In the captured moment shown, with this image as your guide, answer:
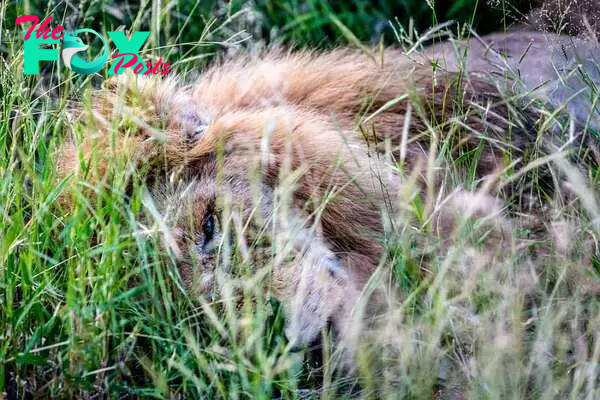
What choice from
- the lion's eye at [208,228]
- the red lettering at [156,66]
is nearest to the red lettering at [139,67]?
the red lettering at [156,66]

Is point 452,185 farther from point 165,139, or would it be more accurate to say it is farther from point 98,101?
point 98,101

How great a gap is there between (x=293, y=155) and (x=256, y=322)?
1.25 metres

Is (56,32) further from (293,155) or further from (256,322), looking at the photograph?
(256,322)

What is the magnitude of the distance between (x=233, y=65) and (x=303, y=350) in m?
1.95

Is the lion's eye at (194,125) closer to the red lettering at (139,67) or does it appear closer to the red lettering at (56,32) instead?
the red lettering at (139,67)

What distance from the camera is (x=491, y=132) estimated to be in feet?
13.5

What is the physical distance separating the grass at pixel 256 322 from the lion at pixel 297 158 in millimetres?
115

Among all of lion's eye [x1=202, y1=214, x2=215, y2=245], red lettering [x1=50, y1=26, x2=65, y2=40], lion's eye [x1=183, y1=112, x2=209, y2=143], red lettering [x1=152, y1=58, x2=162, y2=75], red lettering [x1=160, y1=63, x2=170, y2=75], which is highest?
red lettering [x1=50, y1=26, x2=65, y2=40]

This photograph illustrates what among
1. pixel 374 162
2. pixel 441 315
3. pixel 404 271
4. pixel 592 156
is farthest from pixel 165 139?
pixel 592 156

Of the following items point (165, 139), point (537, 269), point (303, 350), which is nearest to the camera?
point (303, 350)

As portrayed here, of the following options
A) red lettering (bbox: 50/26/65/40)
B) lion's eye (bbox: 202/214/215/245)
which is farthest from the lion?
red lettering (bbox: 50/26/65/40)

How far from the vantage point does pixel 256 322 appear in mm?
2623

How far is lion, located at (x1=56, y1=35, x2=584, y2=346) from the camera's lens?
3.10 m

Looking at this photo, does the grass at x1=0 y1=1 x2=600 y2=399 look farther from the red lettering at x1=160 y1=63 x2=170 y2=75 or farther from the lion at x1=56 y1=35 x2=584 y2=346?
the red lettering at x1=160 y1=63 x2=170 y2=75
